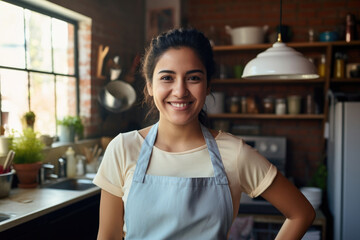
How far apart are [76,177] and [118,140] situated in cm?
189

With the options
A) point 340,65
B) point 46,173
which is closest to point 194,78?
point 46,173

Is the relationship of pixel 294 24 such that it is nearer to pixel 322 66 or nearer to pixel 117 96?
pixel 322 66

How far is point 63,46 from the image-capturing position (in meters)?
3.39

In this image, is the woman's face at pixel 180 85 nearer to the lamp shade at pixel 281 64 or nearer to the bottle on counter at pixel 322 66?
the lamp shade at pixel 281 64

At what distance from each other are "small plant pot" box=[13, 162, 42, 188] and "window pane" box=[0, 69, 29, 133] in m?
0.29

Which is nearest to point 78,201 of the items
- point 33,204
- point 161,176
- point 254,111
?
point 33,204

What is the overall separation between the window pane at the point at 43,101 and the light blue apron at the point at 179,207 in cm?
201

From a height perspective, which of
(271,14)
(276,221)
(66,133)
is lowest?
(276,221)

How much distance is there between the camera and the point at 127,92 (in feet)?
11.9

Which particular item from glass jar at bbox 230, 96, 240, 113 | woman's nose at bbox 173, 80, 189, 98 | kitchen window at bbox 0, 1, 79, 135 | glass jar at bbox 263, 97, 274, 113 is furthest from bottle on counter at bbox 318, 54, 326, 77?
woman's nose at bbox 173, 80, 189, 98

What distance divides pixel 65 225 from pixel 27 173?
1.63 feet

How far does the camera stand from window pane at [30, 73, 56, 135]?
3035mm

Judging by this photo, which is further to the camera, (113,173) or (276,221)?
(276,221)

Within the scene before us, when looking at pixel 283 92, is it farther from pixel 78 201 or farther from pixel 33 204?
pixel 33 204
